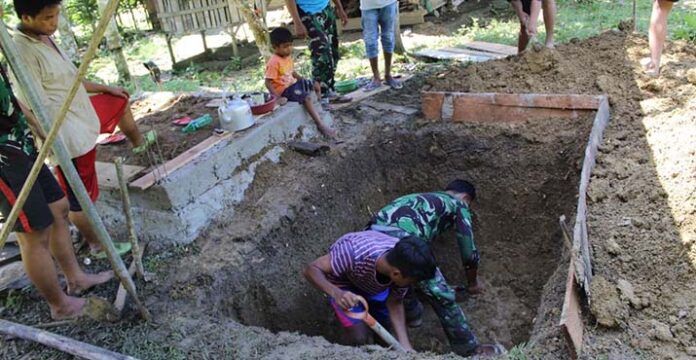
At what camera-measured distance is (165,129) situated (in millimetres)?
4484

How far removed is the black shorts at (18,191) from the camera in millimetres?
2564

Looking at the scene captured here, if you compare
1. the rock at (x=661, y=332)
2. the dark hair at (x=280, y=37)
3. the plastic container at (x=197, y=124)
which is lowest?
the rock at (x=661, y=332)

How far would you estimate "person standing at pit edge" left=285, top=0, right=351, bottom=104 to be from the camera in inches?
205

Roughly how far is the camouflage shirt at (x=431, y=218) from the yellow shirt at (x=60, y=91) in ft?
6.09

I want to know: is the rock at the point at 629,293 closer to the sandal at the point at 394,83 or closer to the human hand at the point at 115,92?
the human hand at the point at 115,92

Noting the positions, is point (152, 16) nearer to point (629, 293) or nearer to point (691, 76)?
point (691, 76)

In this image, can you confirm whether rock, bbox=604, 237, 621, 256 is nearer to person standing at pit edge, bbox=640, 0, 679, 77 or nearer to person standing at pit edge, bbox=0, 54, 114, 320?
person standing at pit edge, bbox=640, 0, 679, 77

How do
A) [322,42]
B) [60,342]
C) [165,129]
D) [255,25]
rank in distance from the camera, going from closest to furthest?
[60,342]
[165,129]
[322,42]
[255,25]

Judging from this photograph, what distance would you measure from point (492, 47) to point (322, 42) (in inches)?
122

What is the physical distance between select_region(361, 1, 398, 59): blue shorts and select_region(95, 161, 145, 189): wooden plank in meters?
2.95

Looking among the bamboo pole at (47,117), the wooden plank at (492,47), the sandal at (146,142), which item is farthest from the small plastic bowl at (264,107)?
the wooden plank at (492,47)

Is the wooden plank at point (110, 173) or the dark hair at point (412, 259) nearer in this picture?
the dark hair at point (412, 259)

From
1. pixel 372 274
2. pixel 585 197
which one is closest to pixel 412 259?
pixel 372 274

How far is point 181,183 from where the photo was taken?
11.6 feet
